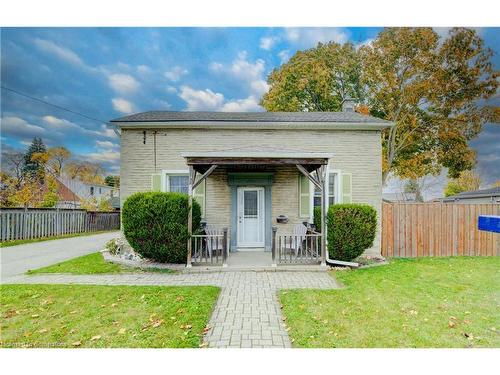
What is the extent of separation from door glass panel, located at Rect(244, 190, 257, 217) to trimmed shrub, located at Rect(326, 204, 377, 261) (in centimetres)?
287

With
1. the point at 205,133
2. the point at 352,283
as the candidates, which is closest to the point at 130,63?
the point at 205,133

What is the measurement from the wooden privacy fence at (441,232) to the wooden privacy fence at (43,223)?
14.8 metres

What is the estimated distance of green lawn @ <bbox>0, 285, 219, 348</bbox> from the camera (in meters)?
3.16

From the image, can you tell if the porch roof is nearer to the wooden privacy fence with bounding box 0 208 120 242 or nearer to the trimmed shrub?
the trimmed shrub

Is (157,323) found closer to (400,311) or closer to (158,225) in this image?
(158,225)

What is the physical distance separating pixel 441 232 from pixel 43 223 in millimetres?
16589

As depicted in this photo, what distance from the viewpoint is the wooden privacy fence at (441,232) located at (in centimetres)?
813

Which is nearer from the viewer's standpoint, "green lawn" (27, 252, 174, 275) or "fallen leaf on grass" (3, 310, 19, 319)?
"fallen leaf on grass" (3, 310, 19, 319)

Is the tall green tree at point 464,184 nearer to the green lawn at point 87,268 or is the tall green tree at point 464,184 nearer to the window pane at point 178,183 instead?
the window pane at point 178,183

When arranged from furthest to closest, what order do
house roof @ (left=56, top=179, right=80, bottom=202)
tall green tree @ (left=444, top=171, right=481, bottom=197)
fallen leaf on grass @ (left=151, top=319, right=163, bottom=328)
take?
house roof @ (left=56, top=179, right=80, bottom=202) → tall green tree @ (left=444, top=171, right=481, bottom=197) → fallen leaf on grass @ (left=151, top=319, right=163, bottom=328)

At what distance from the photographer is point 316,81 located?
1722cm

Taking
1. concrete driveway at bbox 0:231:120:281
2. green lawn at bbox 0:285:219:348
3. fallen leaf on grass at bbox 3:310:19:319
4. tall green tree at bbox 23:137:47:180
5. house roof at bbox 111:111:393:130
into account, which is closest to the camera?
green lawn at bbox 0:285:219:348

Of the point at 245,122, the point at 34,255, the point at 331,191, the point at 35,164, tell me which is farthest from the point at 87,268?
the point at 35,164

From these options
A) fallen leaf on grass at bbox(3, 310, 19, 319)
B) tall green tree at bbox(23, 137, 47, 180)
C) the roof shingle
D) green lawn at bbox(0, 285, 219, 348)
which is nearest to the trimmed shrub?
the roof shingle
